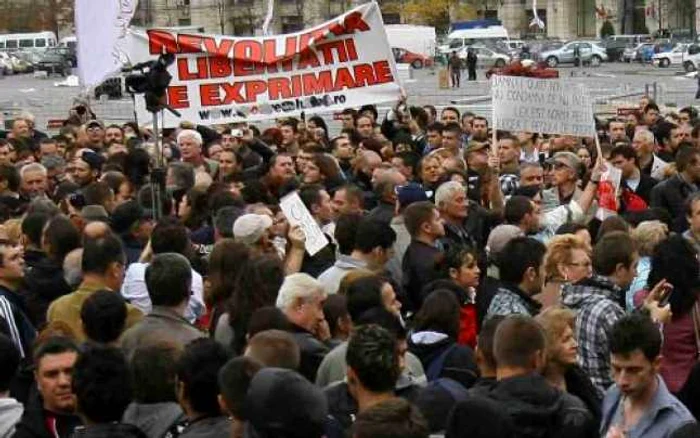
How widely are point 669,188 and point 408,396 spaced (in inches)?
260

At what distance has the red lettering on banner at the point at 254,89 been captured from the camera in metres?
16.7

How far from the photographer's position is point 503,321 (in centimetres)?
709

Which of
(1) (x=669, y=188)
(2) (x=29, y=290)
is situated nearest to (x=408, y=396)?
(2) (x=29, y=290)

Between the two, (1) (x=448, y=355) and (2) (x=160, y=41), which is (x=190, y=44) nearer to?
(2) (x=160, y=41)

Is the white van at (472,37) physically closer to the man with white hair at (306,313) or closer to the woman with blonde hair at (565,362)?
the man with white hair at (306,313)

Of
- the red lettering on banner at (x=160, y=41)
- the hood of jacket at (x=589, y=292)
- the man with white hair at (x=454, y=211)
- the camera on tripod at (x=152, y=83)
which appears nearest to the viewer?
the hood of jacket at (x=589, y=292)

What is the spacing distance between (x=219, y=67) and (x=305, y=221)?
19.6ft

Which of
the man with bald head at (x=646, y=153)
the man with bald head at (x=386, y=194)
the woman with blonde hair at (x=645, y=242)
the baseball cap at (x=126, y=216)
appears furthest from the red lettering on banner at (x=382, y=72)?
the woman with blonde hair at (x=645, y=242)

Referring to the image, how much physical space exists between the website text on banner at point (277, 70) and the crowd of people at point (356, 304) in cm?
158

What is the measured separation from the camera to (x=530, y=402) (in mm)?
6680

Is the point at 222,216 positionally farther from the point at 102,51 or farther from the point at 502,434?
the point at 502,434

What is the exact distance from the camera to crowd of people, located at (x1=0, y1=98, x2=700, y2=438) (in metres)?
6.68

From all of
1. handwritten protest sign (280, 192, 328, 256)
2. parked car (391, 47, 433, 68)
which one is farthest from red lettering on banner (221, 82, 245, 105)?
parked car (391, 47, 433, 68)

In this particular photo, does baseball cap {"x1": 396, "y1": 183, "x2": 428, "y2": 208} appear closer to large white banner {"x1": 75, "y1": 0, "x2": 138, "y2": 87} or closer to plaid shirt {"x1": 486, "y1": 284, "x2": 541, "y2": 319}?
plaid shirt {"x1": 486, "y1": 284, "x2": 541, "y2": 319}
